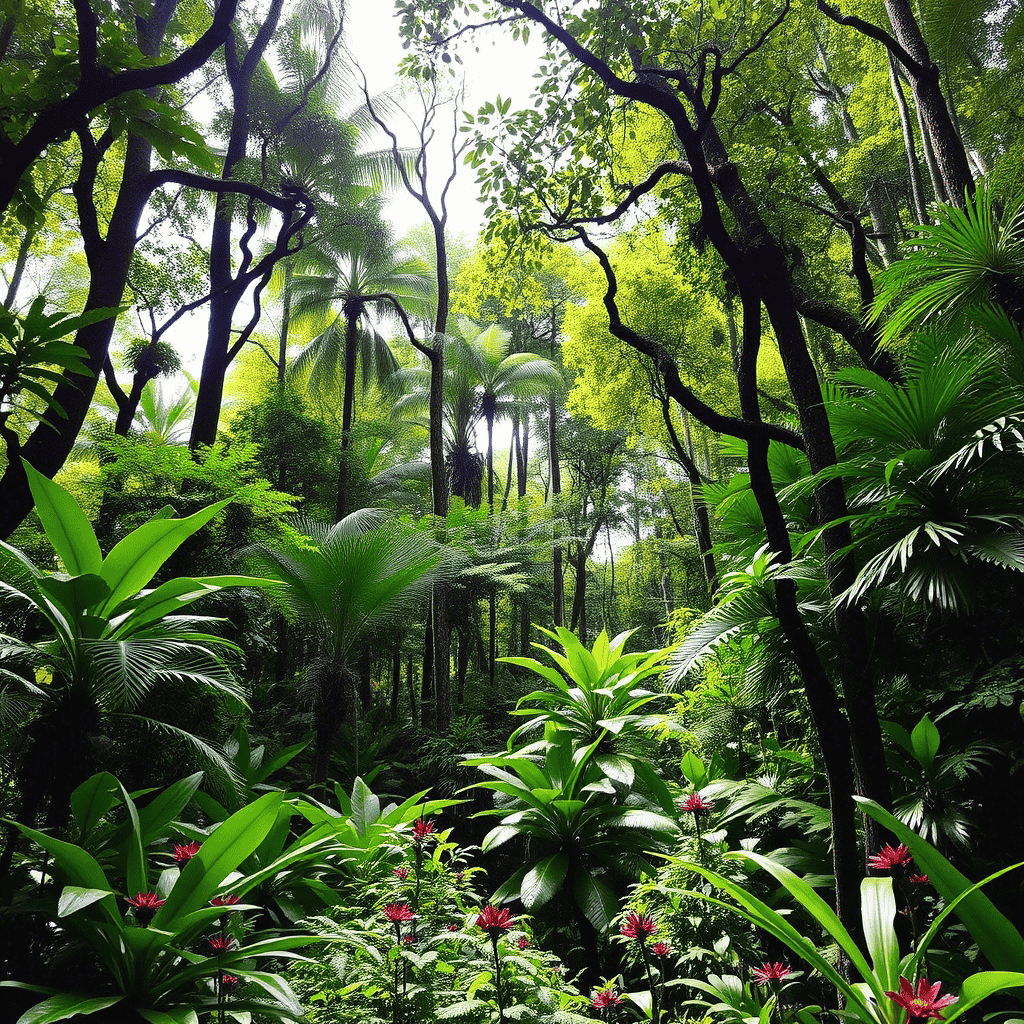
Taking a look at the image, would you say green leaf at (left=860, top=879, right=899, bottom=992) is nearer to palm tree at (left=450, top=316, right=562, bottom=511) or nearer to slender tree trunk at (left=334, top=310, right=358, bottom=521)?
slender tree trunk at (left=334, top=310, right=358, bottom=521)

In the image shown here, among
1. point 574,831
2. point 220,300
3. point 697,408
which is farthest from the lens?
point 220,300

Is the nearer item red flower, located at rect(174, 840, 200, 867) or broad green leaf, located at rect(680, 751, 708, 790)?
red flower, located at rect(174, 840, 200, 867)

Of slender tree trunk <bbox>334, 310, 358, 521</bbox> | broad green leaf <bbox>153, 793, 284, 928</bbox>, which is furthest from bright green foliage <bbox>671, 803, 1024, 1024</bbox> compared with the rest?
slender tree trunk <bbox>334, 310, 358, 521</bbox>

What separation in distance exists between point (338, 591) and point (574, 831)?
11.5 feet

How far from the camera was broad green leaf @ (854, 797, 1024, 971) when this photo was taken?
1.03m

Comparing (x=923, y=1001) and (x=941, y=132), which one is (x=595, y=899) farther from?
(x=941, y=132)

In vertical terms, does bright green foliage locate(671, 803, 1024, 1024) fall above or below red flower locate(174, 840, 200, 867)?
below

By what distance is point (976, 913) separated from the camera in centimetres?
105

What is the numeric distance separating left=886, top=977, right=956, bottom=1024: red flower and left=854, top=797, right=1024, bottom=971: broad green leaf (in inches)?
7.9

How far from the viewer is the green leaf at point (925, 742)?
6.10 ft

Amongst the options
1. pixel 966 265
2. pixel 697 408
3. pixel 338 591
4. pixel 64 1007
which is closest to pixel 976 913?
pixel 697 408

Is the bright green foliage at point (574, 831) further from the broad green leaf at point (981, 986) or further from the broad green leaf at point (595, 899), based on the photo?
the broad green leaf at point (981, 986)

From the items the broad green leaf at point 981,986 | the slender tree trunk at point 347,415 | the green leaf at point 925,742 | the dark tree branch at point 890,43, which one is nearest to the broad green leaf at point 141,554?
the broad green leaf at point 981,986

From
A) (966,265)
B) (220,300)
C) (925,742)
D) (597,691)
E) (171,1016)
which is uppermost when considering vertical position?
(220,300)
